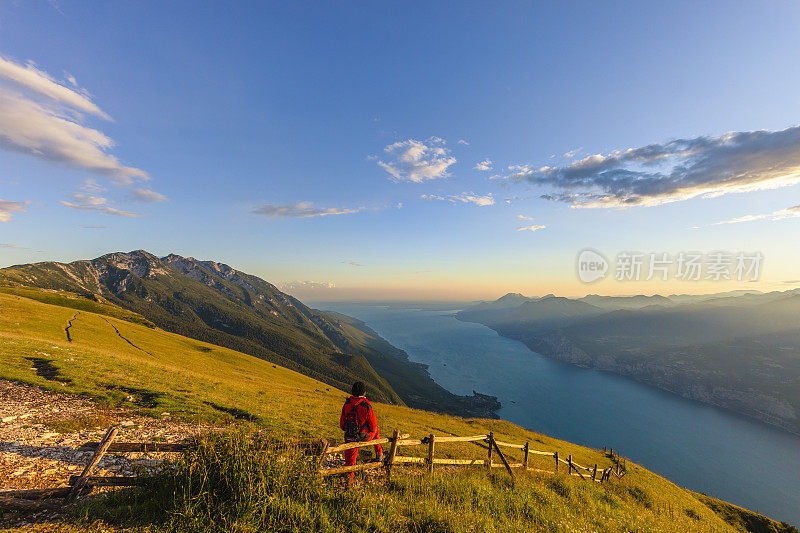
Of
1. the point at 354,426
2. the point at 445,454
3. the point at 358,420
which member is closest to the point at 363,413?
the point at 358,420

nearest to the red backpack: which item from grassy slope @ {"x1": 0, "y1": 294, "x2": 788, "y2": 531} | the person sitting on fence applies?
the person sitting on fence

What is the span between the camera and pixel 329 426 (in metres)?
22.3

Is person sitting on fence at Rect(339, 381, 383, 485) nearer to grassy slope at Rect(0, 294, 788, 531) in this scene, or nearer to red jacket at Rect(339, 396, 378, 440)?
red jacket at Rect(339, 396, 378, 440)

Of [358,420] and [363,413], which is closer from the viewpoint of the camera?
[358,420]

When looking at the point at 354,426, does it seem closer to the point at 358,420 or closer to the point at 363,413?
the point at 358,420

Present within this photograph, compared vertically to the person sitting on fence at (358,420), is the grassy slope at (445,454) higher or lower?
lower

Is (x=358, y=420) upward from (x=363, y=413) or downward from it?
downward

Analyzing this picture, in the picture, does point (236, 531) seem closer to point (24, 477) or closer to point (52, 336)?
point (24, 477)

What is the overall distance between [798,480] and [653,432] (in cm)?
4990

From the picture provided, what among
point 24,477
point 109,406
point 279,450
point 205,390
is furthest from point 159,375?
point 279,450

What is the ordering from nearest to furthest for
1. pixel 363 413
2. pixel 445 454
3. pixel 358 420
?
pixel 358 420
pixel 363 413
pixel 445 454

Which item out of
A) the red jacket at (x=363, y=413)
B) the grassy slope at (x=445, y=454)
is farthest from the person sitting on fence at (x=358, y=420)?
the grassy slope at (x=445, y=454)

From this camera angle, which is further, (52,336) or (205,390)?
(52,336)

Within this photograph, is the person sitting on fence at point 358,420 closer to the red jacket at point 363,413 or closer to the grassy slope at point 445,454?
the red jacket at point 363,413
